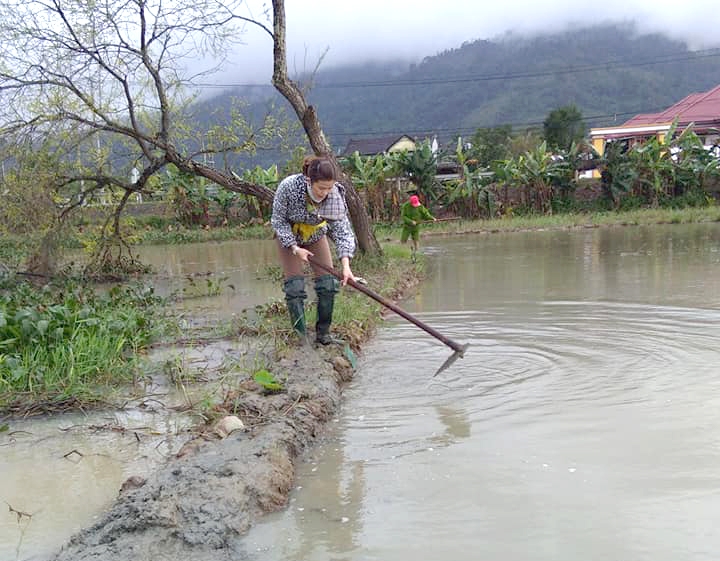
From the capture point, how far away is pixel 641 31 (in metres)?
155

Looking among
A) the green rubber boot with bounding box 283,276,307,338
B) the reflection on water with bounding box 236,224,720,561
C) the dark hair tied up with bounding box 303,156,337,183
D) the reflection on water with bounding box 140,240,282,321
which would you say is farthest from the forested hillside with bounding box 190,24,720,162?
the dark hair tied up with bounding box 303,156,337,183

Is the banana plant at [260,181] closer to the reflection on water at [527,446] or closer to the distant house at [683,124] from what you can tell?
the distant house at [683,124]

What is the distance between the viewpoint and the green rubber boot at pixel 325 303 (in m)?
4.97

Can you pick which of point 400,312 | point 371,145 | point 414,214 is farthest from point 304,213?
point 371,145

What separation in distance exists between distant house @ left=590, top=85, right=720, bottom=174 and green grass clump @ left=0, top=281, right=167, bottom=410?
83.8 ft

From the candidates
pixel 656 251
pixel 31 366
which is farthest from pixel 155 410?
pixel 656 251

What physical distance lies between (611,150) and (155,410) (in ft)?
64.8

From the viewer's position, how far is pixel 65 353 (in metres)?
4.41

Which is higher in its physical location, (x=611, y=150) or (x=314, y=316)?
(x=611, y=150)

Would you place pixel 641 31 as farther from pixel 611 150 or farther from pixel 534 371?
pixel 534 371

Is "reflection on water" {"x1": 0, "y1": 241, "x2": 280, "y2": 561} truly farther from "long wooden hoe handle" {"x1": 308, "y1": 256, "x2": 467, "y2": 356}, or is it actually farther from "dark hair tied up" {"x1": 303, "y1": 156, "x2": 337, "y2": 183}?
"dark hair tied up" {"x1": 303, "y1": 156, "x2": 337, "y2": 183}

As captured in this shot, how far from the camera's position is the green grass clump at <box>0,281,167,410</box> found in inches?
159

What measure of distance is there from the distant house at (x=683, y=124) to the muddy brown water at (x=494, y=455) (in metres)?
24.2

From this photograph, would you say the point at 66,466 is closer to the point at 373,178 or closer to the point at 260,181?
the point at 260,181
